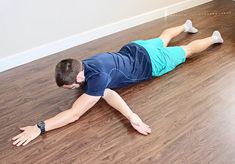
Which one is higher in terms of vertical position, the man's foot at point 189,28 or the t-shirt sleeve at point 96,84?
the t-shirt sleeve at point 96,84

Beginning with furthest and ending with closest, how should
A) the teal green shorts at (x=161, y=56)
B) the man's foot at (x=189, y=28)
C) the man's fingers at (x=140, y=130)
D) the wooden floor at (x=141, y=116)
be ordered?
the man's foot at (x=189, y=28)
the teal green shorts at (x=161, y=56)
the man's fingers at (x=140, y=130)
the wooden floor at (x=141, y=116)

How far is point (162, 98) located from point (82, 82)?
0.56 m

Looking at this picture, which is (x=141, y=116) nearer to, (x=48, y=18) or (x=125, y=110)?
(x=125, y=110)

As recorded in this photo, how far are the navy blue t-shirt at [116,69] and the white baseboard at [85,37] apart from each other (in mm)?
727

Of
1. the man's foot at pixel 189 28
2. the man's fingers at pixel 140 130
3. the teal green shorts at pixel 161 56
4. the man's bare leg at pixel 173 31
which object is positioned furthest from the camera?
the man's foot at pixel 189 28

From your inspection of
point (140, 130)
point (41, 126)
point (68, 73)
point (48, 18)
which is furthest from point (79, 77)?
point (48, 18)

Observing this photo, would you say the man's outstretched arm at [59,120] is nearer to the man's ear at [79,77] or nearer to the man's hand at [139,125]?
the man's ear at [79,77]

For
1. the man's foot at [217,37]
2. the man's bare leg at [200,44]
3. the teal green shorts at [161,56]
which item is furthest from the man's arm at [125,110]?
the man's foot at [217,37]

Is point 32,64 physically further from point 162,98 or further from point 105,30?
point 162,98

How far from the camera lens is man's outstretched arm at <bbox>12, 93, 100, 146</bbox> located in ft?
5.77

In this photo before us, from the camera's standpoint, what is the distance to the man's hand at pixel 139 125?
174cm

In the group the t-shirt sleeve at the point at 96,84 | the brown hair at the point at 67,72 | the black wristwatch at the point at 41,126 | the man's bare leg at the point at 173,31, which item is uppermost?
the brown hair at the point at 67,72

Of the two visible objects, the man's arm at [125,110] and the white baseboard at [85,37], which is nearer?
the man's arm at [125,110]

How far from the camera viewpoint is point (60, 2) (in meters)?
2.52
